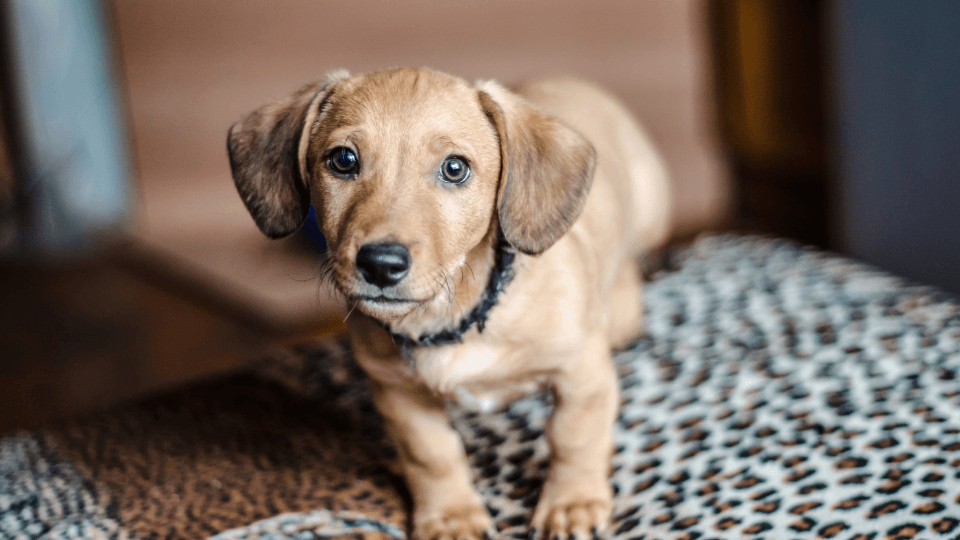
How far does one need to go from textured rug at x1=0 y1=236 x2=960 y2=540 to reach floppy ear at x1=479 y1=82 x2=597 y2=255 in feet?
2.14

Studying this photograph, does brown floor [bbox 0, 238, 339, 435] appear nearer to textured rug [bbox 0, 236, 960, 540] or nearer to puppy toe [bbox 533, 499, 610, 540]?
textured rug [bbox 0, 236, 960, 540]

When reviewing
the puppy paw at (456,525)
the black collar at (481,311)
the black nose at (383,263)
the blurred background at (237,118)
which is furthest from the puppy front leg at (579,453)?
the blurred background at (237,118)

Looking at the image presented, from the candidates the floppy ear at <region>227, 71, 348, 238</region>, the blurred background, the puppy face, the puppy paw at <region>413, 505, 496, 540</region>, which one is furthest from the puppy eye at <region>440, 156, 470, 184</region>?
the blurred background

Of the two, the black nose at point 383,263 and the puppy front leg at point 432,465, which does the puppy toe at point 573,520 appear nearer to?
the puppy front leg at point 432,465

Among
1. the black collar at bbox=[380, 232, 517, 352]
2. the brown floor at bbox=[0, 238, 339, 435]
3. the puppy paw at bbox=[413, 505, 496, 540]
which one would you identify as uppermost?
the black collar at bbox=[380, 232, 517, 352]

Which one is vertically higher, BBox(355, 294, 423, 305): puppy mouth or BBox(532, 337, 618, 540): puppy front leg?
BBox(355, 294, 423, 305): puppy mouth

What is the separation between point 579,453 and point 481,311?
379 mm

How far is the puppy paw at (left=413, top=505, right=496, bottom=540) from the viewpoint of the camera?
5.20 ft

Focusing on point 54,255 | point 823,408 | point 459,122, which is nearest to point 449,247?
point 459,122

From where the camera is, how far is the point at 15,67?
15.5 feet

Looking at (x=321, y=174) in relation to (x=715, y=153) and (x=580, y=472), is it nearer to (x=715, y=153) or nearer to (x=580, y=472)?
(x=580, y=472)

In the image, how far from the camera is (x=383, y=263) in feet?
3.95

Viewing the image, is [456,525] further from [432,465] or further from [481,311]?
[481,311]

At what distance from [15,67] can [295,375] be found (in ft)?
11.9
